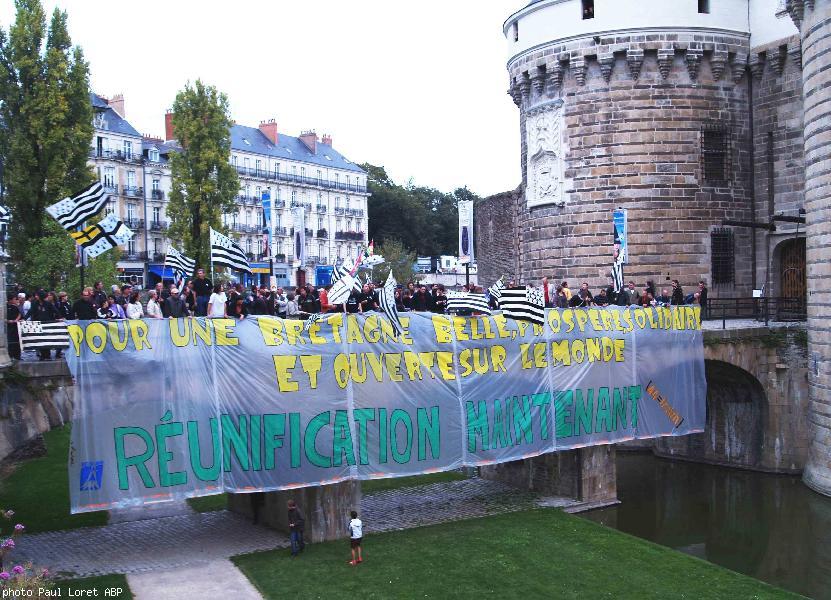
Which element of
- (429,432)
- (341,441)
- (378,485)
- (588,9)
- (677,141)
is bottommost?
(378,485)

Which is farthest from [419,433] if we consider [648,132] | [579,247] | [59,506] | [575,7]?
[575,7]

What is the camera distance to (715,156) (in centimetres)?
3797

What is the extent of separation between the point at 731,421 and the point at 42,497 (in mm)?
23697

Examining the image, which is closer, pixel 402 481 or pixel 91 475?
pixel 91 475

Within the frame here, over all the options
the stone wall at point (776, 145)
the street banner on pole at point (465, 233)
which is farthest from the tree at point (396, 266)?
the stone wall at point (776, 145)

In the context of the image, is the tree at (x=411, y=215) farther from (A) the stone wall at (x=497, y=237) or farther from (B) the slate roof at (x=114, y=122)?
(A) the stone wall at (x=497, y=237)

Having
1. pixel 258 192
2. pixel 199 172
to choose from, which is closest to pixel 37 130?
pixel 199 172

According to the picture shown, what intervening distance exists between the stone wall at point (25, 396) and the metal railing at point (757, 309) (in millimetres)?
22400

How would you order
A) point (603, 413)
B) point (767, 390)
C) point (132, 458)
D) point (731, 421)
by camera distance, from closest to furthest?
point (132, 458)
point (603, 413)
point (767, 390)
point (731, 421)

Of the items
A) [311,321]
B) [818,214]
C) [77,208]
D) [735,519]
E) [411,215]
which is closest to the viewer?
[311,321]

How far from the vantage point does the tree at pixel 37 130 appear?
146 feet

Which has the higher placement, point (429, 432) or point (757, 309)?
point (757, 309)

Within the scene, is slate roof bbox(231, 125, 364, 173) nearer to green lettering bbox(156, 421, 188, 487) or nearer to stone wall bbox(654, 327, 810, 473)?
stone wall bbox(654, 327, 810, 473)

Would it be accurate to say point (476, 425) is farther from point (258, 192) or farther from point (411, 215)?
point (411, 215)
